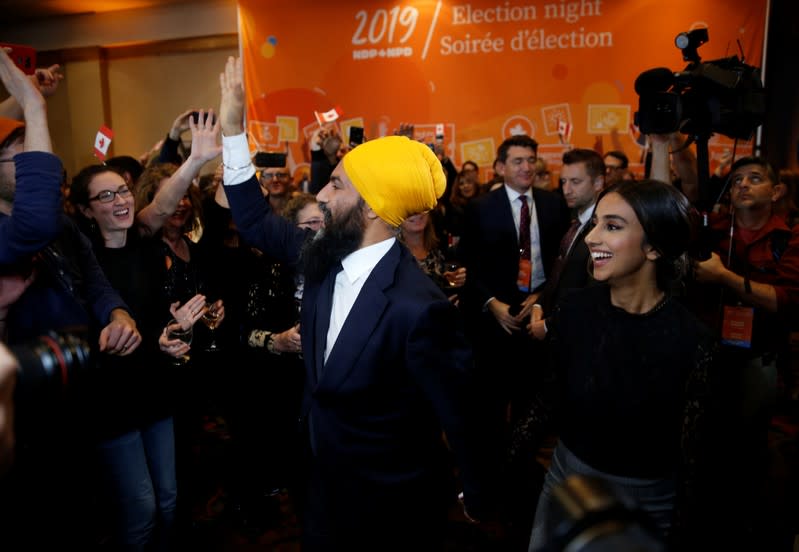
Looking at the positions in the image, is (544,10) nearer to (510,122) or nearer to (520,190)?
(510,122)

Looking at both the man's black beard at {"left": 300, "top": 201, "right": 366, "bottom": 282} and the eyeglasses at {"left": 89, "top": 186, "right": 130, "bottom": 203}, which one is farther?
the eyeglasses at {"left": 89, "top": 186, "right": 130, "bottom": 203}

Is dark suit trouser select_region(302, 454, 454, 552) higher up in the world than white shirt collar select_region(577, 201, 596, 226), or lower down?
lower down

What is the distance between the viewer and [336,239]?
1.68m

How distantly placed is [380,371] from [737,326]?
1.76m

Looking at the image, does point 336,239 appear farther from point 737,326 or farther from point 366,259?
point 737,326

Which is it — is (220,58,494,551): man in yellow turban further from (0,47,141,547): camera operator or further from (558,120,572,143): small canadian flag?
(558,120,572,143): small canadian flag

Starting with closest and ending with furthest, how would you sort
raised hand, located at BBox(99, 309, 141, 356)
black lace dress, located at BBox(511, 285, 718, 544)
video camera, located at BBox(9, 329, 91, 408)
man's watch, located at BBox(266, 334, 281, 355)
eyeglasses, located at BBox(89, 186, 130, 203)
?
video camera, located at BBox(9, 329, 91, 408), black lace dress, located at BBox(511, 285, 718, 544), raised hand, located at BBox(99, 309, 141, 356), eyeglasses, located at BBox(89, 186, 130, 203), man's watch, located at BBox(266, 334, 281, 355)

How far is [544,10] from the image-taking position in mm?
5719

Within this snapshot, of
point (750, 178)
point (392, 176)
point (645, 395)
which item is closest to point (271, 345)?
point (392, 176)

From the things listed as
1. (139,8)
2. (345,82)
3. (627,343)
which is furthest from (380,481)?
(139,8)

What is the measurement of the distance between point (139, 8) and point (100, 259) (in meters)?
6.84

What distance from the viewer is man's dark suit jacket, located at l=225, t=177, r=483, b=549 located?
1.54 metres

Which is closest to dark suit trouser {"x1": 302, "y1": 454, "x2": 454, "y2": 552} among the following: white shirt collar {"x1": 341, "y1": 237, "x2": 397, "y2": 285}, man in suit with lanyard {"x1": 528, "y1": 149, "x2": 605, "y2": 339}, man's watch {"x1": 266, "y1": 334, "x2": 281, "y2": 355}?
white shirt collar {"x1": 341, "y1": 237, "x2": 397, "y2": 285}

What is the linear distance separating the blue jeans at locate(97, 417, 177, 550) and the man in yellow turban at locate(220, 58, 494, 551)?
0.65 m
